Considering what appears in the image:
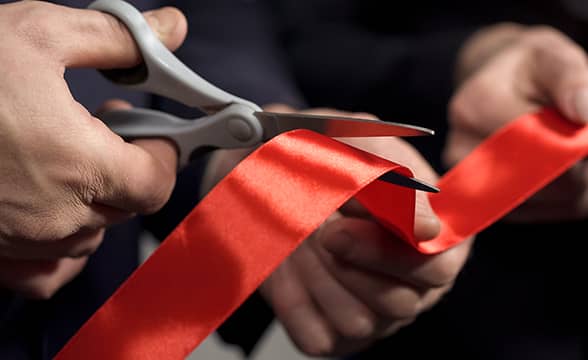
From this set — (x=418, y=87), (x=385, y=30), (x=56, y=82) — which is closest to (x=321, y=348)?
(x=56, y=82)

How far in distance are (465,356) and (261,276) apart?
1.75 ft

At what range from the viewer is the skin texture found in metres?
0.45

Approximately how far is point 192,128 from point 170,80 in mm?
34

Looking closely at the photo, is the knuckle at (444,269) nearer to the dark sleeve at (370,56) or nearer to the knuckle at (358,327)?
the knuckle at (358,327)

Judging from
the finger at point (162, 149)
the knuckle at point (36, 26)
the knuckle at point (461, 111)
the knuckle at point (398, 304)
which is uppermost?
the knuckle at point (36, 26)

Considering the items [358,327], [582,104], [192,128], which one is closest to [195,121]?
[192,128]

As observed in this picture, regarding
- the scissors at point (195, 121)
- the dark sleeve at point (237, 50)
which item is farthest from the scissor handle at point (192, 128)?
the dark sleeve at point (237, 50)

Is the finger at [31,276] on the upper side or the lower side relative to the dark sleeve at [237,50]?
lower

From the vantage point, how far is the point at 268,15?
2.72ft

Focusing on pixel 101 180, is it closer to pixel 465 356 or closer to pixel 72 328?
pixel 72 328

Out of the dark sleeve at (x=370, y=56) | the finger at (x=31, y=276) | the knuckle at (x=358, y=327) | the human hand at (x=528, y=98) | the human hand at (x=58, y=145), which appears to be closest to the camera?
the human hand at (x=58, y=145)

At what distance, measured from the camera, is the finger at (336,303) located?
1.66 feet

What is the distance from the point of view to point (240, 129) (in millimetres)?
379

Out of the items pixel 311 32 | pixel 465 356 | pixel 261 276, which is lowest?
pixel 465 356
